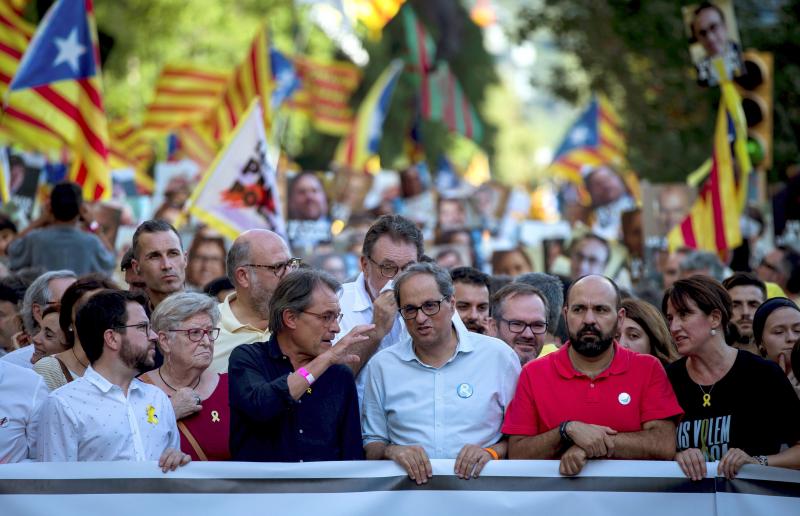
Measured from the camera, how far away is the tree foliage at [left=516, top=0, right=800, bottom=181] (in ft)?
74.7

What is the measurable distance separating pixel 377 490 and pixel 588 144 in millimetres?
17016

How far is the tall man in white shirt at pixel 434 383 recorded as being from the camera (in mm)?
6160

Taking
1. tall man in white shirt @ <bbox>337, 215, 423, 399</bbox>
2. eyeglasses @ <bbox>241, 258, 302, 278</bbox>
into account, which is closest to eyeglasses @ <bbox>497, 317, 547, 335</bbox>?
tall man in white shirt @ <bbox>337, 215, 423, 399</bbox>

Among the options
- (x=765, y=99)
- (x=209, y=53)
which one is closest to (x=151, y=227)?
(x=765, y=99)

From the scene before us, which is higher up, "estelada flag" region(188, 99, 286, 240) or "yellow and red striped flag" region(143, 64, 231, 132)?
"yellow and red striped flag" region(143, 64, 231, 132)

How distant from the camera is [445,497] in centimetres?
583

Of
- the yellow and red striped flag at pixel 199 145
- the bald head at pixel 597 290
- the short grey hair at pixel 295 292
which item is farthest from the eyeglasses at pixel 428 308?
the yellow and red striped flag at pixel 199 145

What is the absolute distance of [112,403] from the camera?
5961 mm

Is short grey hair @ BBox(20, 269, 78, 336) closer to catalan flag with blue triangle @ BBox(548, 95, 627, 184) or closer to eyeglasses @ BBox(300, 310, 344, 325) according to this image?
eyeglasses @ BBox(300, 310, 344, 325)

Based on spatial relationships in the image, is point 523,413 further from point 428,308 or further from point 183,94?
point 183,94

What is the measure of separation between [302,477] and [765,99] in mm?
9875

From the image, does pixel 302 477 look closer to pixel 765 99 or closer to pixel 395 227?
pixel 395 227

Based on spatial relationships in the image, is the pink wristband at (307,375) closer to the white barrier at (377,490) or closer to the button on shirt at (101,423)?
the white barrier at (377,490)

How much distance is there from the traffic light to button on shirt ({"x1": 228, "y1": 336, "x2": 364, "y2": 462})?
9140mm
